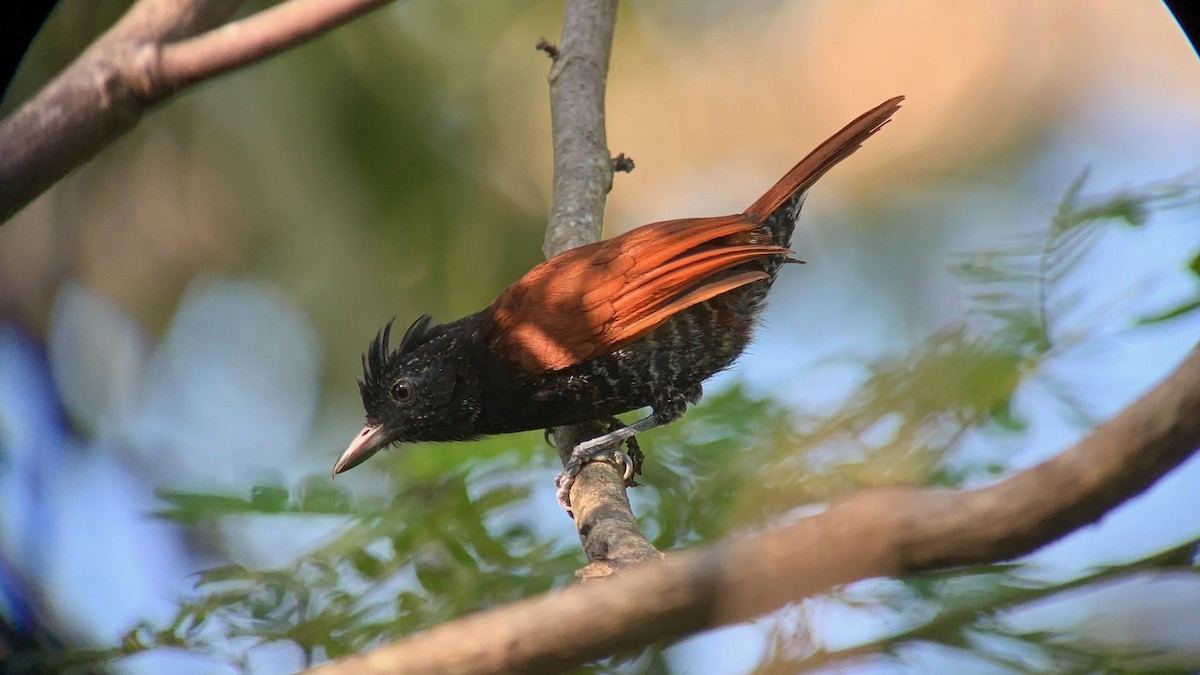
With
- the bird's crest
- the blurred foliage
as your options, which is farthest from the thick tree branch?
the bird's crest

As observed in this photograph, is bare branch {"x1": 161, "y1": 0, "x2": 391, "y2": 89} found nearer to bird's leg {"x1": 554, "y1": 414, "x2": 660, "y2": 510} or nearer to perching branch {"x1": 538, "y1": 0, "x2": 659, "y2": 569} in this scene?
perching branch {"x1": 538, "y1": 0, "x2": 659, "y2": 569}

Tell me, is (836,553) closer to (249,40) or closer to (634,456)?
(249,40)

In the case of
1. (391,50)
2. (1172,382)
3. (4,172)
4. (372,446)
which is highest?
(391,50)

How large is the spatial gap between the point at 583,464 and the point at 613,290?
1.86ft

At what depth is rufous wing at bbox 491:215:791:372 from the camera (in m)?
3.20

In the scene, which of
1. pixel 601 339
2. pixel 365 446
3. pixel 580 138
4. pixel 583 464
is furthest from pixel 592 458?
pixel 580 138

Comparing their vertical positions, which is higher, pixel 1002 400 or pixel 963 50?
pixel 963 50

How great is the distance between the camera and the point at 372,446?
3.47m

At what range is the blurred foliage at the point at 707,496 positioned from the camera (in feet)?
6.51

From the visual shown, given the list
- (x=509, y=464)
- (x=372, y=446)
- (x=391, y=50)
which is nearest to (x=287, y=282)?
(x=391, y=50)

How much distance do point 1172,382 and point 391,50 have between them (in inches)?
247

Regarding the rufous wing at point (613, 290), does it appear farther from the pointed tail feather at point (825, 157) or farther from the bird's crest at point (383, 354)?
the bird's crest at point (383, 354)

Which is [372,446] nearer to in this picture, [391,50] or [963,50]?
[391,50]

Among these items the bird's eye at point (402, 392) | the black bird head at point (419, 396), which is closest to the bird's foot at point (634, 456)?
the black bird head at point (419, 396)
